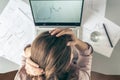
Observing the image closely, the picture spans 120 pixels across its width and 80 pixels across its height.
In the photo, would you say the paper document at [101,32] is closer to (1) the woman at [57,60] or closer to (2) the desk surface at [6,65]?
(1) the woman at [57,60]

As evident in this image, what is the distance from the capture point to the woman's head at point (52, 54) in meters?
0.74

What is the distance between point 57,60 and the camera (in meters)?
0.75

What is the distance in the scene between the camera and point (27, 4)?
35.2 inches

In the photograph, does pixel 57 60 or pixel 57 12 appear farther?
pixel 57 12

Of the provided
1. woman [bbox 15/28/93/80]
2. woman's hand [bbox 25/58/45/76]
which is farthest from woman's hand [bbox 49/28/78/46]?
woman's hand [bbox 25/58/45/76]

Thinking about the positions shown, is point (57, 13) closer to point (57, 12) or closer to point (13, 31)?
point (57, 12)

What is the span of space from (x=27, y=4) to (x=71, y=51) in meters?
0.28

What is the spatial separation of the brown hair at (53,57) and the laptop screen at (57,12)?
4.1 inches

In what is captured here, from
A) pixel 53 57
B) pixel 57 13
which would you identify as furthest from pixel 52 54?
pixel 57 13

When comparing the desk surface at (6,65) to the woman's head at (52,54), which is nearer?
the woman's head at (52,54)

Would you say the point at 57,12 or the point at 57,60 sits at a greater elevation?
the point at 57,12

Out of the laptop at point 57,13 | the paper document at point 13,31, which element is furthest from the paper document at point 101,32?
the paper document at point 13,31

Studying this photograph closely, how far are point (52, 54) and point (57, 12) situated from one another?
186 millimetres

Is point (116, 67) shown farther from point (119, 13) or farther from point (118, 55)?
point (119, 13)
